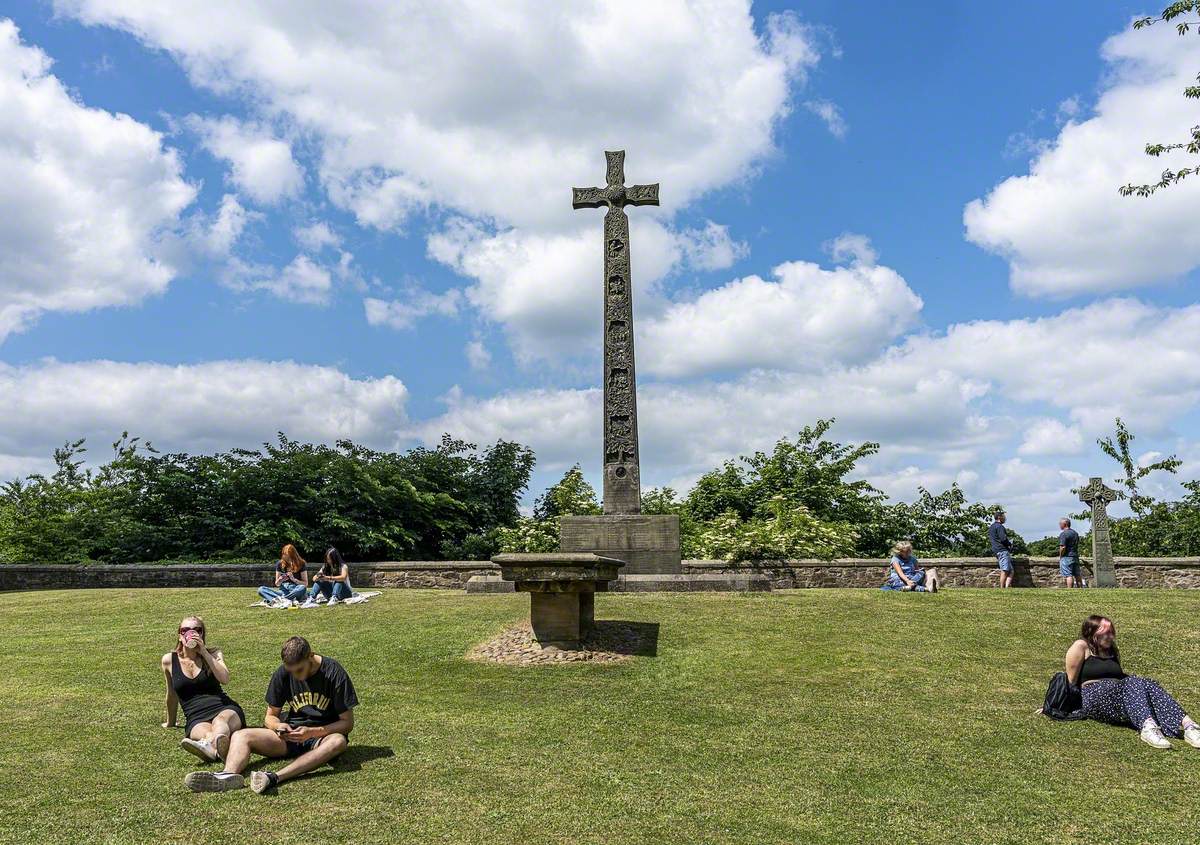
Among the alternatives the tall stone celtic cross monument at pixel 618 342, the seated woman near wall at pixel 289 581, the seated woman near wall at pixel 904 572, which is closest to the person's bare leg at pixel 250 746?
the seated woman near wall at pixel 289 581

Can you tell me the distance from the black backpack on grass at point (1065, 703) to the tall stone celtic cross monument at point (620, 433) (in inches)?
318

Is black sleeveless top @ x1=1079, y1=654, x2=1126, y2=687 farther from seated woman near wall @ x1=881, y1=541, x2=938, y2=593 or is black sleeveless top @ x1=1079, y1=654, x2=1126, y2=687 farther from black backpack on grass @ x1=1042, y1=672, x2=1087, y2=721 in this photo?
seated woman near wall @ x1=881, y1=541, x2=938, y2=593

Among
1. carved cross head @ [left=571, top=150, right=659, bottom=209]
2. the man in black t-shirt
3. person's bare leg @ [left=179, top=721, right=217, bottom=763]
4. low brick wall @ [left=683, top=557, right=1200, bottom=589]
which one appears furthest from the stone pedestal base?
carved cross head @ [left=571, top=150, right=659, bottom=209]

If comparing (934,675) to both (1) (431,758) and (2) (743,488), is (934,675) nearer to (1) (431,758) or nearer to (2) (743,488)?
(1) (431,758)

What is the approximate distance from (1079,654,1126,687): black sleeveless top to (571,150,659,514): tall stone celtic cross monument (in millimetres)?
8937

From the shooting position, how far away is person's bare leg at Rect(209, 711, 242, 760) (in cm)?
588

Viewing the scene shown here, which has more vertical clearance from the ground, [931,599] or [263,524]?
[263,524]

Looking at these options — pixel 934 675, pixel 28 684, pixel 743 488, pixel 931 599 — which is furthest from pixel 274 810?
pixel 743 488

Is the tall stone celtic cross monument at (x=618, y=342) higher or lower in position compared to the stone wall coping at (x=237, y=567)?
higher

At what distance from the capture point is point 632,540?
14.9 meters

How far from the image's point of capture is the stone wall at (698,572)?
16.0m

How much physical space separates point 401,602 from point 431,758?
8167 millimetres

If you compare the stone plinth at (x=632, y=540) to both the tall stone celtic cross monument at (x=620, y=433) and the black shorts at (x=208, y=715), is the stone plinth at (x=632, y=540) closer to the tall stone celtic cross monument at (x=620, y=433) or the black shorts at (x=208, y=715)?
the tall stone celtic cross monument at (x=620, y=433)

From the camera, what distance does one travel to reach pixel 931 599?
41.7ft
